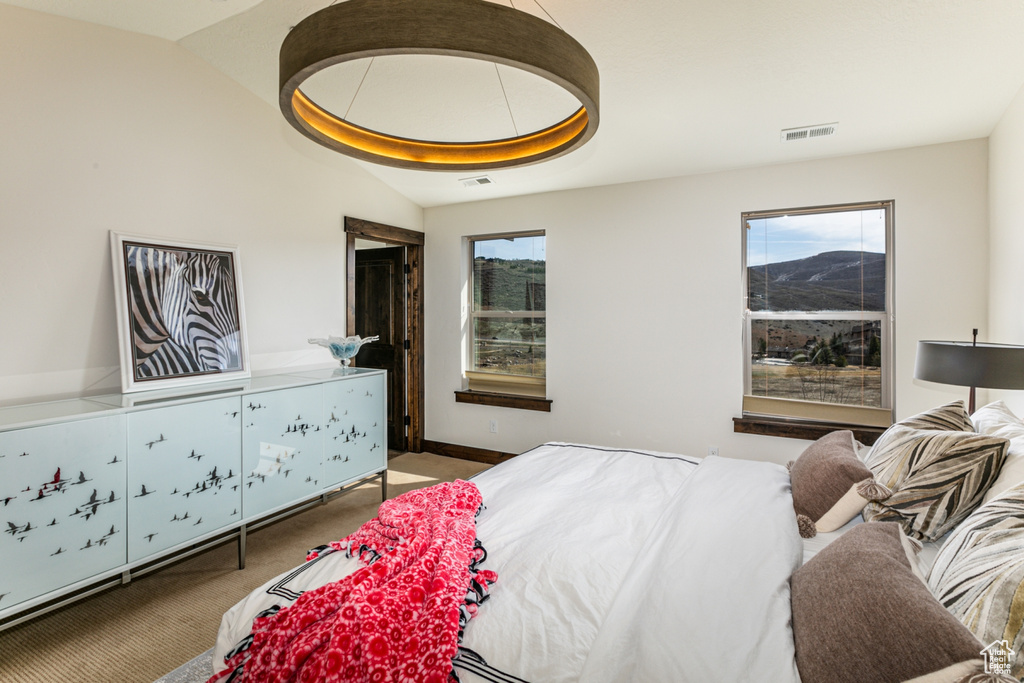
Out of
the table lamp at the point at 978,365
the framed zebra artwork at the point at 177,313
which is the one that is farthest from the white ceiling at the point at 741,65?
the table lamp at the point at 978,365

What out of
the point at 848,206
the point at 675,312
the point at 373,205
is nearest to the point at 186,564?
the point at 373,205

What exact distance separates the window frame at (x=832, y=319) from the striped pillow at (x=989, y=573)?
7.69 feet

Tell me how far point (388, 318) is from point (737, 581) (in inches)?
164

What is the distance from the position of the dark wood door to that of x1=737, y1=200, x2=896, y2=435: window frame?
3027mm

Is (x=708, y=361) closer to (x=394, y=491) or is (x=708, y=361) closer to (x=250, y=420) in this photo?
(x=394, y=491)

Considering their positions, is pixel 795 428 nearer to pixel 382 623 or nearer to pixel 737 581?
pixel 737 581

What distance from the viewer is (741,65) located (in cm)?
241

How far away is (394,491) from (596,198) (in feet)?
9.28

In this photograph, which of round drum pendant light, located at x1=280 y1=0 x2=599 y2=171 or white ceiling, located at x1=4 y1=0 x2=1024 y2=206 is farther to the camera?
white ceiling, located at x1=4 y1=0 x2=1024 y2=206

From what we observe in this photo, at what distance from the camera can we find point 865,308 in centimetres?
327

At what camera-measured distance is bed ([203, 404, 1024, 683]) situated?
0.95 meters

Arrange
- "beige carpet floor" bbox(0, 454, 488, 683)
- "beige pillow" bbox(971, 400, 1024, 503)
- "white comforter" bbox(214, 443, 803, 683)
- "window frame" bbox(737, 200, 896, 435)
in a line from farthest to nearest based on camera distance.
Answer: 1. "window frame" bbox(737, 200, 896, 435)
2. "beige carpet floor" bbox(0, 454, 488, 683)
3. "beige pillow" bbox(971, 400, 1024, 503)
4. "white comforter" bbox(214, 443, 803, 683)

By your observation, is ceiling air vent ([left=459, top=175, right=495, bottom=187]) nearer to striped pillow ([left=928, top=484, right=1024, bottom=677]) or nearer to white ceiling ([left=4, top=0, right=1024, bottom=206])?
white ceiling ([left=4, top=0, right=1024, bottom=206])

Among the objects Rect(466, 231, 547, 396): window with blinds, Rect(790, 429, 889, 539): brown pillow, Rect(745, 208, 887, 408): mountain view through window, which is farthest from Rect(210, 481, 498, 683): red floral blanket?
Rect(466, 231, 547, 396): window with blinds
